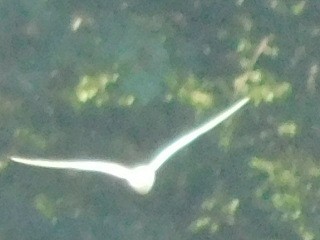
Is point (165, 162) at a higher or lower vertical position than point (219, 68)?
lower

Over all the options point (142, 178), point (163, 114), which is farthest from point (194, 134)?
point (142, 178)

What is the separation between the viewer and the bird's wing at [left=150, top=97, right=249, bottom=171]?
1942mm

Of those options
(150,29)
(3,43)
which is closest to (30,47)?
(3,43)

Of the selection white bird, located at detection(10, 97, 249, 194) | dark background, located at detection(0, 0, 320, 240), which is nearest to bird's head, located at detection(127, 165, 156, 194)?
white bird, located at detection(10, 97, 249, 194)

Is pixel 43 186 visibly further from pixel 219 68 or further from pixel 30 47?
pixel 219 68

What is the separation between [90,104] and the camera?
1940 mm

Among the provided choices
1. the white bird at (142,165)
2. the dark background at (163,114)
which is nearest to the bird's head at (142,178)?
the white bird at (142,165)

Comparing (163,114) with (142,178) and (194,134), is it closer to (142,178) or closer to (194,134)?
(194,134)

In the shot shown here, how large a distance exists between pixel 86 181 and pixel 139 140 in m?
0.12

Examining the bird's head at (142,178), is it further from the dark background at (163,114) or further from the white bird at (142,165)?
the dark background at (163,114)

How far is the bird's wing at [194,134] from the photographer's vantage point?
1942 millimetres

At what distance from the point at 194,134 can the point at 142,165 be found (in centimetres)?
12

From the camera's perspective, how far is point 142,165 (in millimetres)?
1888

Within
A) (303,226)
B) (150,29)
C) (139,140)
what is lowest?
(303,226)
